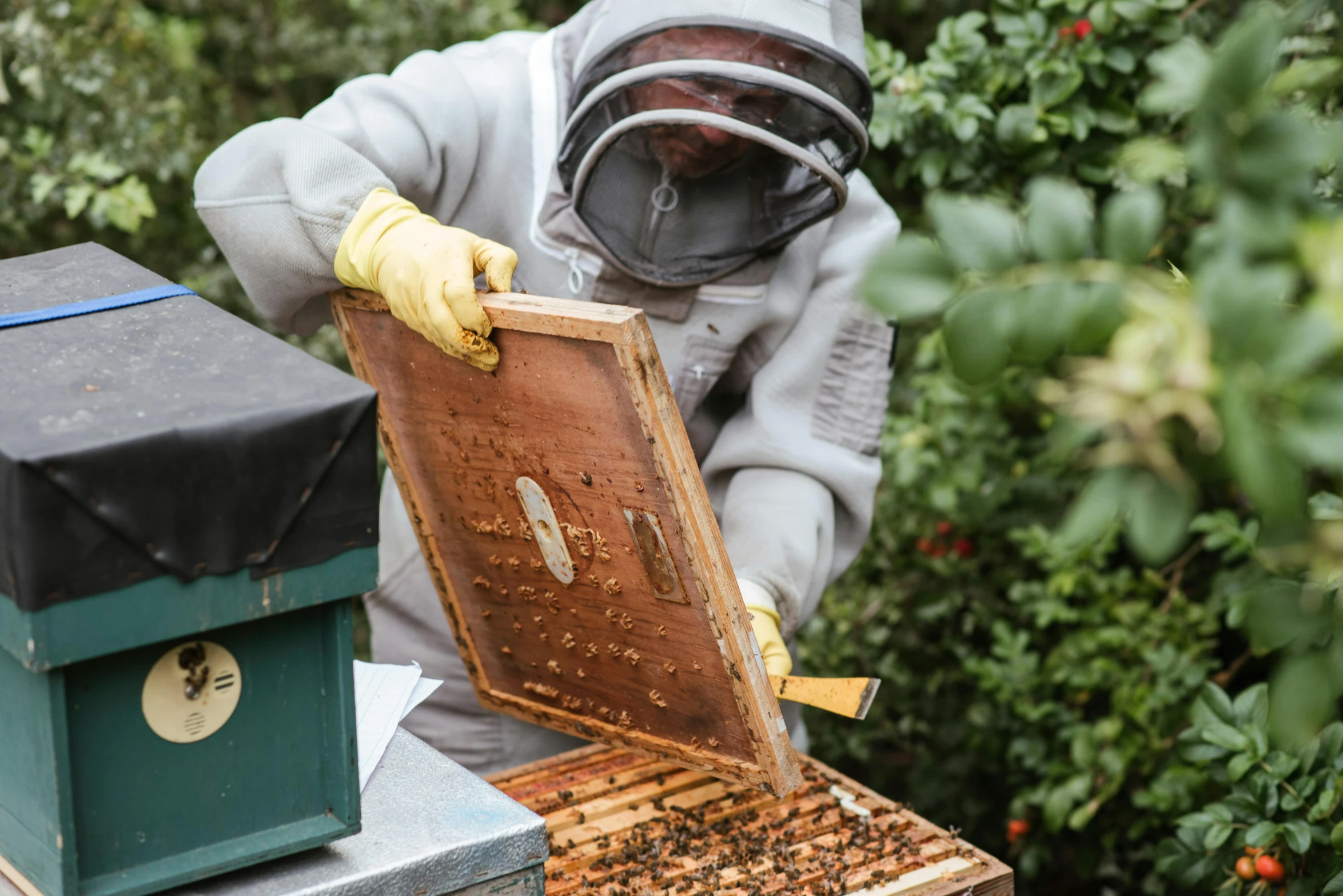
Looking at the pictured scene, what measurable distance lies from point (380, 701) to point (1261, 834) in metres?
1.36

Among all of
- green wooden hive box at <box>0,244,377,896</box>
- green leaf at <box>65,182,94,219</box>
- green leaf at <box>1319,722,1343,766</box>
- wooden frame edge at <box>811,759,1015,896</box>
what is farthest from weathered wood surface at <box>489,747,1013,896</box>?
green leaf at <box>65,182,94,219</box>

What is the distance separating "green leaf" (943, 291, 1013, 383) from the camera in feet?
2.57

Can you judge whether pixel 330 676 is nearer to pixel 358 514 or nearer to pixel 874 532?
pixel 358 514

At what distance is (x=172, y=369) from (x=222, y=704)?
0.34m

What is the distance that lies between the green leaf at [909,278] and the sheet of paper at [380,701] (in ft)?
3.04

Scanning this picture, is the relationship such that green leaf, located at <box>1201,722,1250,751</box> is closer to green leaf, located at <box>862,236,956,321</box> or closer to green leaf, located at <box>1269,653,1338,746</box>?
green leaf, located at <box>1269,653,1338,746</box>

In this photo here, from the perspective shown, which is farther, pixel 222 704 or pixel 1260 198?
pixel 222 704

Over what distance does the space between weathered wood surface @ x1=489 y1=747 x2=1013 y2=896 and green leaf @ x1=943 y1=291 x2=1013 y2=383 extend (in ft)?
3.25

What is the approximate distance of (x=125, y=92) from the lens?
3316 millimetres

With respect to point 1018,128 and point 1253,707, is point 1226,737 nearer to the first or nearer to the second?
point 1253,707

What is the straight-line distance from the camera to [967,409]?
3199 mm

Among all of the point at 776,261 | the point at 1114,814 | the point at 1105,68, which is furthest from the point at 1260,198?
the point at 1114,814

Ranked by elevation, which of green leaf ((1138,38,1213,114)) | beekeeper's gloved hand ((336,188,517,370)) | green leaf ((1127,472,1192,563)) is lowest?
green leaf ((1127,472,1192,563))

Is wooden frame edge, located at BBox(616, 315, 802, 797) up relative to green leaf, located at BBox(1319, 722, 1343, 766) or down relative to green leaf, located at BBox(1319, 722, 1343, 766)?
up
